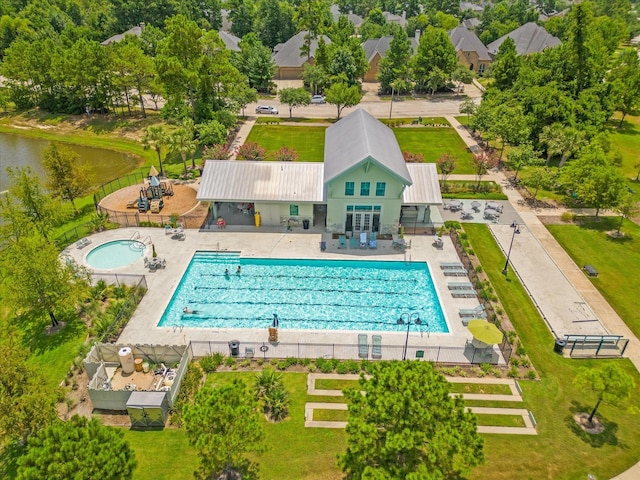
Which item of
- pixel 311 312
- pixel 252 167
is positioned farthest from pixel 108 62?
pixel 311 312

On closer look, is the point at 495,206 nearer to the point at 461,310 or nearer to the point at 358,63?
the point at 461,310

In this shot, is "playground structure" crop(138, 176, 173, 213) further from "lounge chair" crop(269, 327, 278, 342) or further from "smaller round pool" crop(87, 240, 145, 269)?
"lounge chair" crop(269, 327, 278, 342)

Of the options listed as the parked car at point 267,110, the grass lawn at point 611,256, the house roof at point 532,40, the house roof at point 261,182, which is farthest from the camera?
the house roof at point 532,40

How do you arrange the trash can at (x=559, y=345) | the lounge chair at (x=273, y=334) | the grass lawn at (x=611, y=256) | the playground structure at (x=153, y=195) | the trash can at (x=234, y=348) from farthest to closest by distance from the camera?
the playground structure at (x=153, y=195)
the grass lawn at (x=611, y=256)
the lounge chair at (x=273, y=334)
the trash can at (x=559, y=345)
the trash can at (x=234, y=348)

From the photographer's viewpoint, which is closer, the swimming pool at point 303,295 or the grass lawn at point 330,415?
the grass lawn at point 330,415

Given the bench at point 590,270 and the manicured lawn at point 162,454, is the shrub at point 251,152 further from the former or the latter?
the bench at point 590,270

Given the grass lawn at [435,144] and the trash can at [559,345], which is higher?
the grass lawn at [435,144]

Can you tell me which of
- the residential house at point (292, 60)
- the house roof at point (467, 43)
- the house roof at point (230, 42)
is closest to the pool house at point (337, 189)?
the residential house at point (292, 60)
